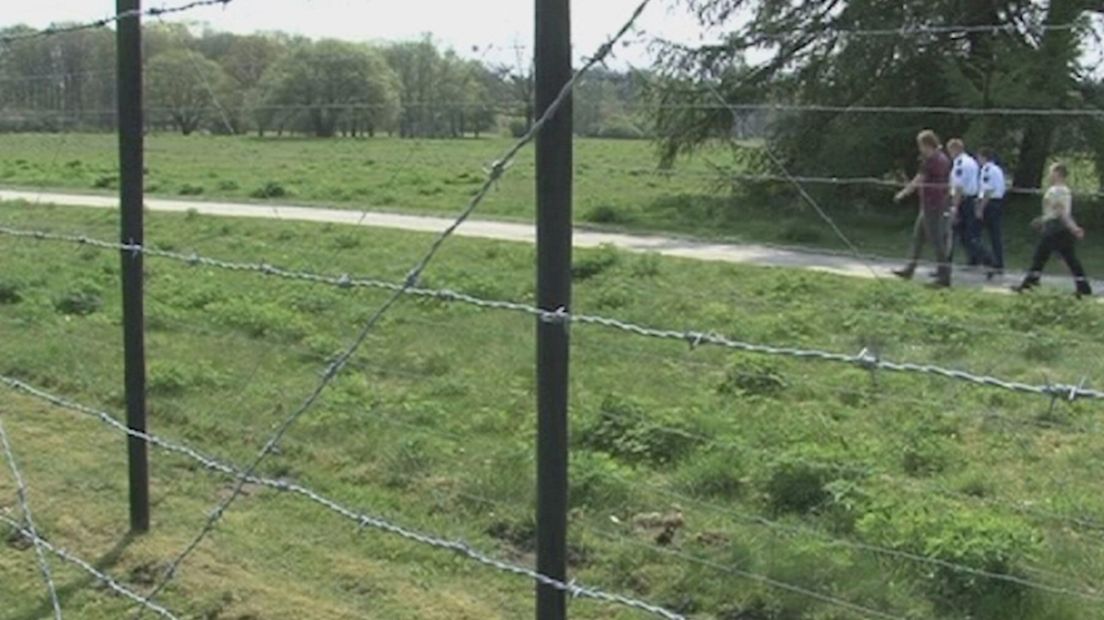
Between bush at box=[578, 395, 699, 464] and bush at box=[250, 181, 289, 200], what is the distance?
62.9 ft

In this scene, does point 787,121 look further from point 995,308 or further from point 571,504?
point 571,504

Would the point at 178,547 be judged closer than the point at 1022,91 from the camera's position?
Yes

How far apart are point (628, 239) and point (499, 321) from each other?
25.8ft

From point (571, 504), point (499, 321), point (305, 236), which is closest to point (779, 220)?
point (305, 236)

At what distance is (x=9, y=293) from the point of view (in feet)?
36.7

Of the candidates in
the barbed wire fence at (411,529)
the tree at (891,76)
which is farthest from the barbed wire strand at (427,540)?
the tree at (891,76)

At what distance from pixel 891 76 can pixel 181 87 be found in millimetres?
13873

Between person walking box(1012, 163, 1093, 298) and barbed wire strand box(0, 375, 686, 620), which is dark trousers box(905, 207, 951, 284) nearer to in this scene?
person walking box(1012, 163, 1093, 298)

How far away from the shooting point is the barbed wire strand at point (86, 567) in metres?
4.16

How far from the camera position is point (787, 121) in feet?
58.3

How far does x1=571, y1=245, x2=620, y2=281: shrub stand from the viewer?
13352 mm

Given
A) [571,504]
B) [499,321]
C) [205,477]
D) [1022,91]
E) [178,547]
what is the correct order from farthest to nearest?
[1022,91] < [499,321] < [205,477] < [571,504] < [178,547]

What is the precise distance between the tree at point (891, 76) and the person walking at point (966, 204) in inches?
102

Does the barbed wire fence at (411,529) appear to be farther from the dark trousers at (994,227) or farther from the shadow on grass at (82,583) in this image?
the dark trousers at (994,227)
